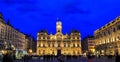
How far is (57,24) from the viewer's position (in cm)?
18750

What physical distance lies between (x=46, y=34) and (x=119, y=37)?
93.7m

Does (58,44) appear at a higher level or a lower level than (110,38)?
higher

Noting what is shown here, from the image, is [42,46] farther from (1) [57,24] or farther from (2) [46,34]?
(1) [57,24]

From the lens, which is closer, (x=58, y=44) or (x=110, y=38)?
(x=110, y=38)

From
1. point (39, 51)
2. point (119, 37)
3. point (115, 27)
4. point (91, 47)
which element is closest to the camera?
point (119, 37)

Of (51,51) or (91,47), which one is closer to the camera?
(51,51)

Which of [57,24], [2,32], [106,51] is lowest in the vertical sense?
[106,51]

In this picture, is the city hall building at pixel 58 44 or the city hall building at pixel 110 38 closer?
the city hall building at pixel 110 38

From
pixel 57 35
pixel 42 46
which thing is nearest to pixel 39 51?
pixel 42 46

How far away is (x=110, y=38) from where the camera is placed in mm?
101125

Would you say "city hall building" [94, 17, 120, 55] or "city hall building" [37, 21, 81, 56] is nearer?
"city hall building" [94, 17, 120, 55]

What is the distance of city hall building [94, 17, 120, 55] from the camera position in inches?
3590

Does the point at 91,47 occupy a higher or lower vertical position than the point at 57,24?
lower

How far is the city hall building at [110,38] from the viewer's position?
91188mm
